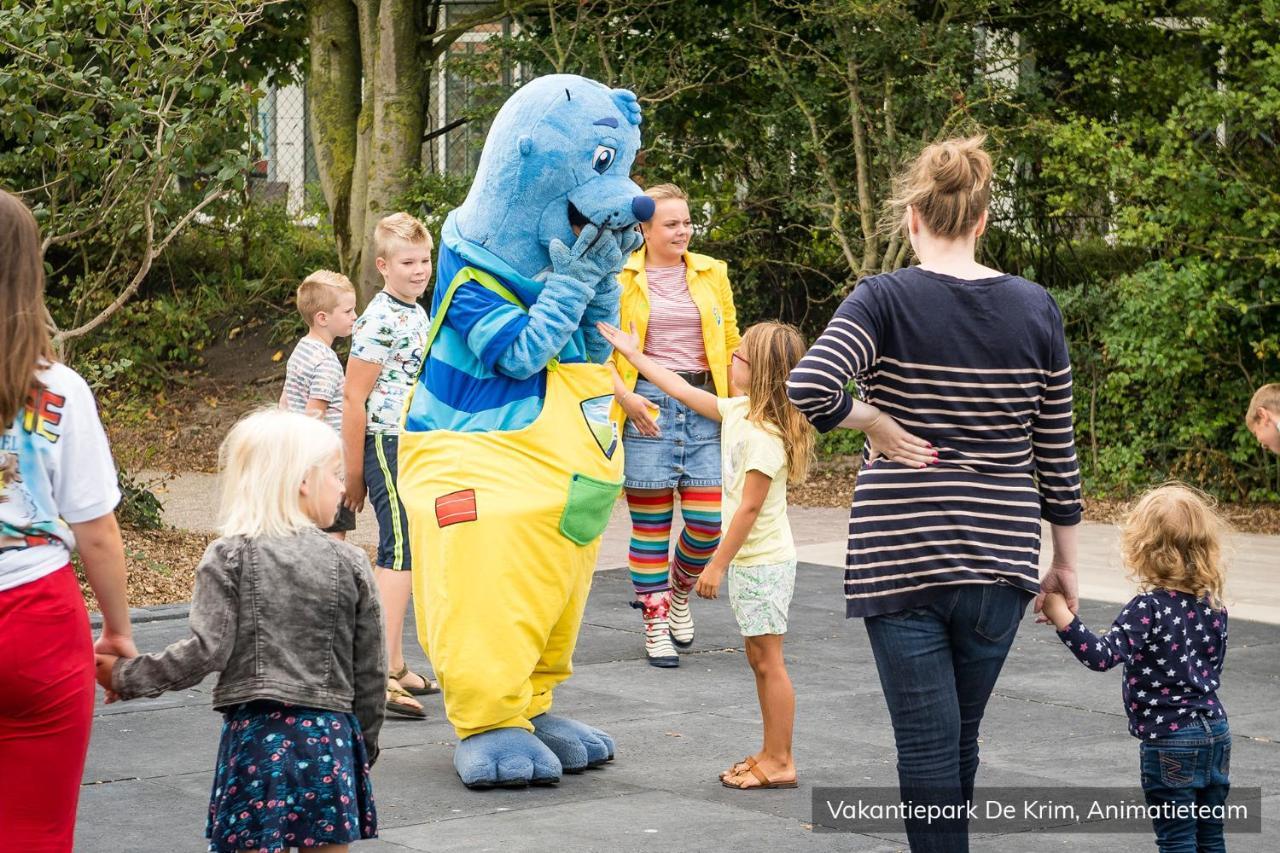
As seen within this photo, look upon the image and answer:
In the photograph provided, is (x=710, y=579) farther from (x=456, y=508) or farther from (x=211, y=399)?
(x=211, y=399)

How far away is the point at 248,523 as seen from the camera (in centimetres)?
351

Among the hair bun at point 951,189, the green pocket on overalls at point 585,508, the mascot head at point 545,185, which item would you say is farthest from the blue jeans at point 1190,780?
the mascot head at point 545,185

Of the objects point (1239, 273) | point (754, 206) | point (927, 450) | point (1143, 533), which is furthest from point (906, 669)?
point (754, 206)

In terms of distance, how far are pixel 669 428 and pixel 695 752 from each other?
6.09 ft

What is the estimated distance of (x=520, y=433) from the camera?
17.1 feet

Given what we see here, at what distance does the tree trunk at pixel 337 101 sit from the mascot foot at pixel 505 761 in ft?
31.8

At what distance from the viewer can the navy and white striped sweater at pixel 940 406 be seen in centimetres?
365

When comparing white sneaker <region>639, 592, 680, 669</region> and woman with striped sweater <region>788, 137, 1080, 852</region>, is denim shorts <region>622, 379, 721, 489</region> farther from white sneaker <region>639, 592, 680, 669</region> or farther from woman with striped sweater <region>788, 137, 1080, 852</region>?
woman with striped sweater <region>788, 137, 1080, 852</region>

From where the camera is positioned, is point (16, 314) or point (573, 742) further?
point (573, 742)

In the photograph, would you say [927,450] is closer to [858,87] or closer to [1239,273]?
[1239,273]

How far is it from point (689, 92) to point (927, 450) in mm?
10136

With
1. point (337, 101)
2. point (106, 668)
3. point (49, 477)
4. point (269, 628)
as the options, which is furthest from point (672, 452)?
point (337, 101)

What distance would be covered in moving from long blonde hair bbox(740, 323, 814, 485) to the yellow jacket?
5.67ft

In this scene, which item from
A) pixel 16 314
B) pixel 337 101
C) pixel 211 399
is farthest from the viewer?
pixel 211 399
